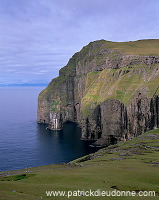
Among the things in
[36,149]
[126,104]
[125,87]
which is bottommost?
[36,149]

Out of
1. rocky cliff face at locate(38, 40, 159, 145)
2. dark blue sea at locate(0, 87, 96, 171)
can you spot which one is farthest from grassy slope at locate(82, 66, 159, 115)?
dark blue sea at locate(0, 87, 96, 171)

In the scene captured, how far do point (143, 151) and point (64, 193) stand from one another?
200 ft

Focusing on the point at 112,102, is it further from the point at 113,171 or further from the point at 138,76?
the point at 113,171

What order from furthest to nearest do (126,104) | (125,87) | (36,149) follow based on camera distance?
(125,87), (126,104), (36,149)

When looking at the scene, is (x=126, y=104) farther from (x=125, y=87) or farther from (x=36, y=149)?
(x=36, y=149)

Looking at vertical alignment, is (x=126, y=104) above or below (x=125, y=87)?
below

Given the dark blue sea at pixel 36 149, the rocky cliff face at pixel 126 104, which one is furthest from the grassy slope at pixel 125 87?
the dark blue sea at pixel 36 149

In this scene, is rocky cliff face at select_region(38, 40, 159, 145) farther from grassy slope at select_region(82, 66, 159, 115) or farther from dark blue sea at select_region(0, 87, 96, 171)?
dark blue sea at select_region(0, 87, 96, 171)

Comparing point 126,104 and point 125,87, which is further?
point 125,87

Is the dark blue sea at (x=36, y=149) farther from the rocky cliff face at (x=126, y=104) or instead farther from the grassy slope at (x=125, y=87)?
the grassy slope at (x=125, y=87)

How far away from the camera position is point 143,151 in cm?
9225

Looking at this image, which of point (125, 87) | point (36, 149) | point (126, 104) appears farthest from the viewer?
point (125, 87)

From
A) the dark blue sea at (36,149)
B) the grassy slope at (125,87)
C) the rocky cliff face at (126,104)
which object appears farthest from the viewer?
the grassy slope at (125,87)

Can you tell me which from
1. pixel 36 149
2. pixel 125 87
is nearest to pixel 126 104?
pixel 125 87
